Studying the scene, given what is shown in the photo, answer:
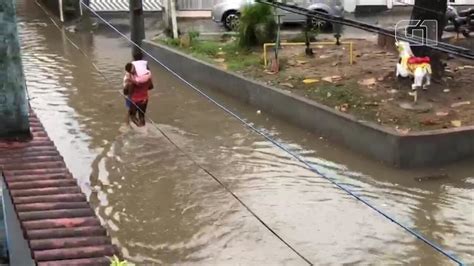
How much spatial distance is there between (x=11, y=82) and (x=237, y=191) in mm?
3704

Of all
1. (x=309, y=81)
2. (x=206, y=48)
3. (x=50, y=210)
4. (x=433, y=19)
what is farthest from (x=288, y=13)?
(x=50, y=210)

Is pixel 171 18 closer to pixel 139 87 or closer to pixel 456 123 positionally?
pixel 139 87

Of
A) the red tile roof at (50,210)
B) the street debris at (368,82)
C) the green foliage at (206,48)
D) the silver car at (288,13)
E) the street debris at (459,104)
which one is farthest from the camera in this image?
the silver car at (288,13)

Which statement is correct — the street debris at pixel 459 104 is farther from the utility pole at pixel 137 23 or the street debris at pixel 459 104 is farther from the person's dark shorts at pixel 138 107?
the utility pole at pixel 137 23

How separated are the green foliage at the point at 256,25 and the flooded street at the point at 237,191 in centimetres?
289

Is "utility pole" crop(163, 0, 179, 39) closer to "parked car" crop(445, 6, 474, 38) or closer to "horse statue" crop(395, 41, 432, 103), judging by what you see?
"parked car" crop(445, 6, 474, 38)

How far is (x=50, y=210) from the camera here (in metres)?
6.23

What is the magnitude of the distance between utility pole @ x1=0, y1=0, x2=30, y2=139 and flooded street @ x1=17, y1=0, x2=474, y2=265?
183 cm

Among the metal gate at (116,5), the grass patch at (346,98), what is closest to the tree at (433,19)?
the grass patch at (346,98)

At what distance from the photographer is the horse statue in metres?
12.8

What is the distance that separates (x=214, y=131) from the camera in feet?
43.8

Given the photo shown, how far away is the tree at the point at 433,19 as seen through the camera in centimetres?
1403

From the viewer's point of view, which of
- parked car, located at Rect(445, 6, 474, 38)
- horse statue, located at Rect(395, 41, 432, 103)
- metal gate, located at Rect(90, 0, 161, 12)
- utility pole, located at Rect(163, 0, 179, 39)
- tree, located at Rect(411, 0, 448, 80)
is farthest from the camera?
metal gate, located at Rect(90, 0, 161, 12)

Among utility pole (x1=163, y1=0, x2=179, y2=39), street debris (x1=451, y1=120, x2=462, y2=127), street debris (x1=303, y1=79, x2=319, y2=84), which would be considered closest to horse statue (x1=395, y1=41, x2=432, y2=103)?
street debris (x1=451, y1=120, x2=462, y2=127)
